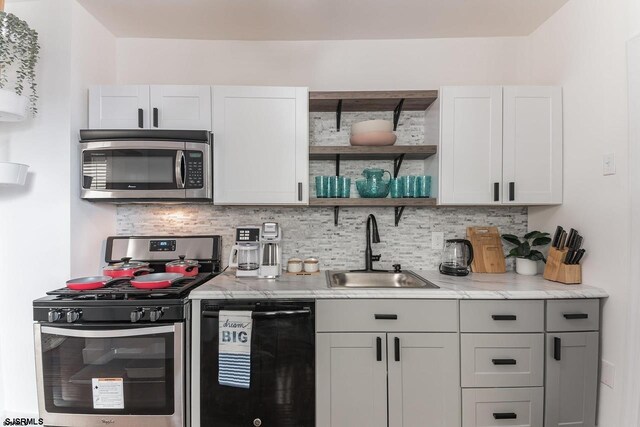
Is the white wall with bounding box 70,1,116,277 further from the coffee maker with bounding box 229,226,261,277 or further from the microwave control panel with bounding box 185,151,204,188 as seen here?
the coffee maker with bounding box 229,226,261,277

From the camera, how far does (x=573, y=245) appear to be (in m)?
1.82

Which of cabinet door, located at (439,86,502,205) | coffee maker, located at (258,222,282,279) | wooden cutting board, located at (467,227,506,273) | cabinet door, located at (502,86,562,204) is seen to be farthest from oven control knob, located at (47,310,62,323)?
cabinet door, located at (502,86,562,204)

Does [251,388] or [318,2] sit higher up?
[318,2]

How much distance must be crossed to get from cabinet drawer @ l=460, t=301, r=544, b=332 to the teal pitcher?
0.85 meters

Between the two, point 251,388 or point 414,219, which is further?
point 414,219

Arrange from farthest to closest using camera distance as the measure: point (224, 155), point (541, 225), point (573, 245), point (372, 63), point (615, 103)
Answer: point (372, 63), point (541, 225), point (224, 155), point (573, 245), point (615, 103)

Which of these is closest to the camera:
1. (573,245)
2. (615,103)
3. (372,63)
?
(615,103)

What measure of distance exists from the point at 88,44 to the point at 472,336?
293cm

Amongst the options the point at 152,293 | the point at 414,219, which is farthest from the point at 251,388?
the point at 414,219

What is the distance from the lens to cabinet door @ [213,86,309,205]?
6.52 ft

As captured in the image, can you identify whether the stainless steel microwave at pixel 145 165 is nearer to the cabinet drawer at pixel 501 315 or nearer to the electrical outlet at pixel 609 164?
the cabinet drawer at pixel 501 315

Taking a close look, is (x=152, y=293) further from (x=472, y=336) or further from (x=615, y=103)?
(x=615, y=103)

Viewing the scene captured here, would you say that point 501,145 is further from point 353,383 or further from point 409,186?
point 353,383

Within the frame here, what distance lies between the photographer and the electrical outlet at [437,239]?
2.29 meters
